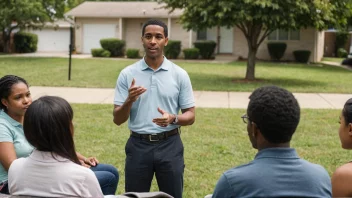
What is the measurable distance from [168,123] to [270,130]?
1332 mm

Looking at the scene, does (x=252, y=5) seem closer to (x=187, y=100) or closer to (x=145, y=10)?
(x=187, y=100)

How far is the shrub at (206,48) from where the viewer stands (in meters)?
31.4

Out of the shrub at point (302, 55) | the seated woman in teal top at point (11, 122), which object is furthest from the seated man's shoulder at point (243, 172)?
the shrub at point (302, 55)

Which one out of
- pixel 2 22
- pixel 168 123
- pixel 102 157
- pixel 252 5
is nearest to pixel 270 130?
pixel 168 123

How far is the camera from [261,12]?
15.8 m

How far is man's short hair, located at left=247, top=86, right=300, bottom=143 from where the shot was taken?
8.07 feet

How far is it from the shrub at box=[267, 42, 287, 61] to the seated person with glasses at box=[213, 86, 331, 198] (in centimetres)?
2974

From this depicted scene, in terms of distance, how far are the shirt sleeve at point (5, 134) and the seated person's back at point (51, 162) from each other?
804 millimetres

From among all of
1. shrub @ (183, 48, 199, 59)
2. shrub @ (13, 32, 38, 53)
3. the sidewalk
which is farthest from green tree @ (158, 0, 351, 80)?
shrub @ (13, 32, 38, 53)

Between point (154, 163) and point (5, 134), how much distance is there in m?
1.13

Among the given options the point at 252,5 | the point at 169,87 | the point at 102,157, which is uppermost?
the point at 252,5

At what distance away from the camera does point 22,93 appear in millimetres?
3953

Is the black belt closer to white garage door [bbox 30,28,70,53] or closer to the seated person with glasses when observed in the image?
the seated person with glasses

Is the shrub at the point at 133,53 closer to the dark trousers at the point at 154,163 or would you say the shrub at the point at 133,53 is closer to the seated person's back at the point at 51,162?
the dark trousers at the point at 154,163
